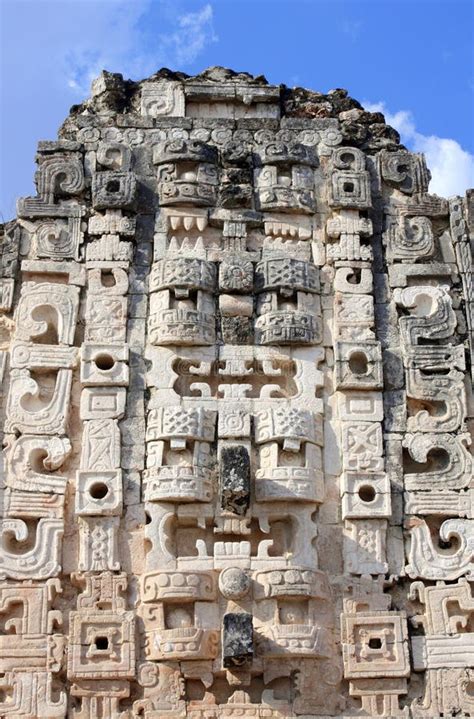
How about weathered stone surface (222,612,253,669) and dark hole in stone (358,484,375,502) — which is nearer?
weathered stone surface (222,612,253,669)

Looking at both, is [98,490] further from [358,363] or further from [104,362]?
[358,363]

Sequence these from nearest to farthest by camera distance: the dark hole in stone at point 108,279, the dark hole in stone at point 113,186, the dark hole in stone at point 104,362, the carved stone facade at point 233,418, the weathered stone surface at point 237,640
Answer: the weathered stone surface at point 237,640, the carved stone facade at point 233,418, the dark hole in stone at point 104,362, the dark hole in stone at point 108,279, the dark hole in stone at point 113,186

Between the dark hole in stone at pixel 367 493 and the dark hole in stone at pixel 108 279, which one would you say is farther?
the dark hole in stone at pixel 108 279

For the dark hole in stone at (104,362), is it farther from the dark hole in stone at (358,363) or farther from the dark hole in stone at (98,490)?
the dark hole in stone at (358,363)

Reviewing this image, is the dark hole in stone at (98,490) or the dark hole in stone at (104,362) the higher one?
the dark hole in stone at (104,362)

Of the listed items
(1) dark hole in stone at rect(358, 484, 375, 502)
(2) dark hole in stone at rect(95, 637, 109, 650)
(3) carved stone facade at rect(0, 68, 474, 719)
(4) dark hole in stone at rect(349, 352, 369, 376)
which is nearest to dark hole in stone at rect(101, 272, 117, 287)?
(3) carved stone facade at rect(0, 68, 474, 719)

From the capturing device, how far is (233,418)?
28.4ft

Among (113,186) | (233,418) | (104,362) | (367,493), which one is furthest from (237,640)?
(113,186)

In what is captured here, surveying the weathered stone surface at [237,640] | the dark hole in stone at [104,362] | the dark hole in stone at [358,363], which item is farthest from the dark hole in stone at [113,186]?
the weathered stone surface at [237,640]

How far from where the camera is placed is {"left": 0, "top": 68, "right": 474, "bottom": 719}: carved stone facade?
8.02 metres

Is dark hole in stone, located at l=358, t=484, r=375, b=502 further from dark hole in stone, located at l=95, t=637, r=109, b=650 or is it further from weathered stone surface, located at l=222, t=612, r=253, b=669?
dark hole in stone, located at l=95, t=637, r=109, b=650

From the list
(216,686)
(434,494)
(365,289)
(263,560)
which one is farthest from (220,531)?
(365,289)

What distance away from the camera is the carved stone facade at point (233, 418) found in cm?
802

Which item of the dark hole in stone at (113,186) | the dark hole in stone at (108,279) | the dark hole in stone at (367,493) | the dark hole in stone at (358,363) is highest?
the dark hole in stone at (113,186)
